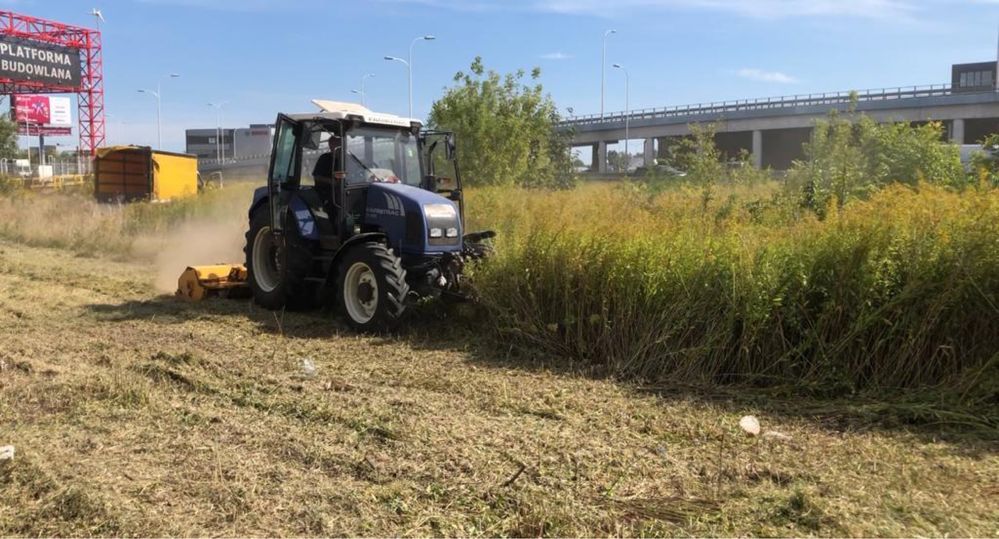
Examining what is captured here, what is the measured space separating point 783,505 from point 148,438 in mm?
3572

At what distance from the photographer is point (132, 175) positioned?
23438 millimetres

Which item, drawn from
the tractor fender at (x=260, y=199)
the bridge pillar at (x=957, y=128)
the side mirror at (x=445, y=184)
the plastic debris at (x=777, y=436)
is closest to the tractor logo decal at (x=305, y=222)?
the tractor fender at (x=260, y=199)

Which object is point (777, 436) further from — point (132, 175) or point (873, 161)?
point (132, 175)

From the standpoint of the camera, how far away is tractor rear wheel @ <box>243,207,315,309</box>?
8828mm

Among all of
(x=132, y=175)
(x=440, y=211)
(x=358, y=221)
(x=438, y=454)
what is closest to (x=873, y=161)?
(x=440, y=211)

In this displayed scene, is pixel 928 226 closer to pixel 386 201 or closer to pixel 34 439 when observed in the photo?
pixel 386 201

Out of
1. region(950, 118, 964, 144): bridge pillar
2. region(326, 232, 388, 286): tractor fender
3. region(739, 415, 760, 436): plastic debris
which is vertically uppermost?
region(950, 118, 964, 144): bridge pillar

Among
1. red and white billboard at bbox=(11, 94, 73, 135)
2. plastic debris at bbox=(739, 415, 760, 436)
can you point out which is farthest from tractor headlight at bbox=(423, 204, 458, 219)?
red and white billboard at bbox=(11, 94, 73, 135)

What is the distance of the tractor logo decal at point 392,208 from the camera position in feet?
26.4

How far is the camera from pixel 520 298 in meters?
7.19

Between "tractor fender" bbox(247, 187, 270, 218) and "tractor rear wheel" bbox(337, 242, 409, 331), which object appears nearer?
"tractor rear wheel" bbox(337, 242, 409, 331)

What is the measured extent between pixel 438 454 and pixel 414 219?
3.93 meters

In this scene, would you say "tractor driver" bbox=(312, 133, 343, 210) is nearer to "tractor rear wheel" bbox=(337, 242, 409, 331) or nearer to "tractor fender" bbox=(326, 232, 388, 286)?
"tractor fender" bbox=(326, 232, 388, 286)

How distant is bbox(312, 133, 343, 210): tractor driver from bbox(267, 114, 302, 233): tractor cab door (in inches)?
9.2
